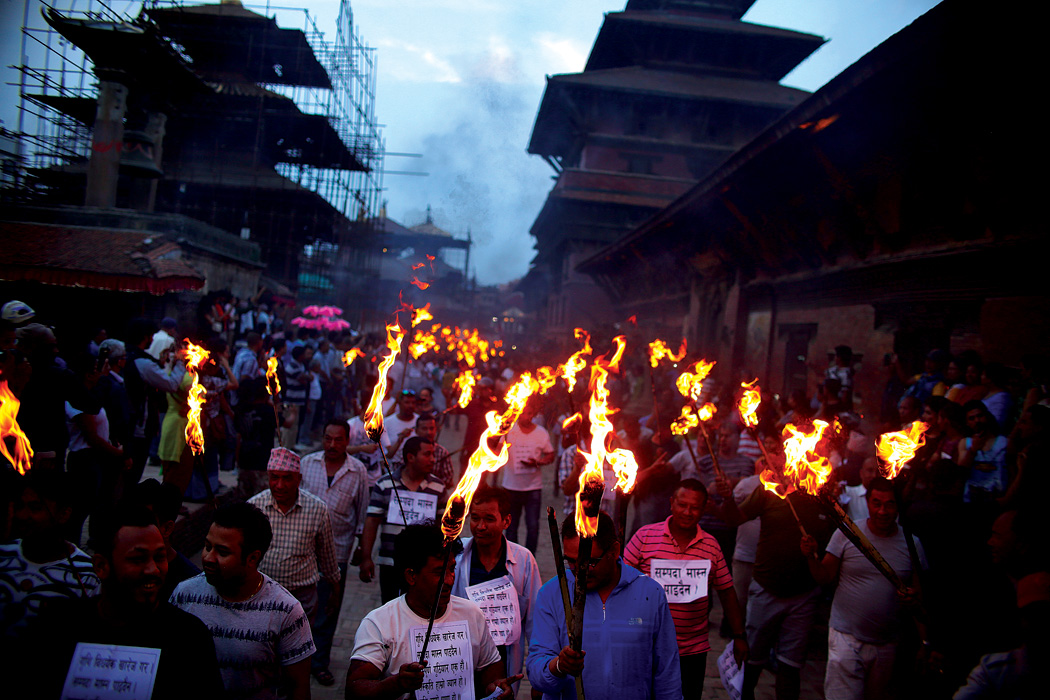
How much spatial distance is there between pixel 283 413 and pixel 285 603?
7809mm

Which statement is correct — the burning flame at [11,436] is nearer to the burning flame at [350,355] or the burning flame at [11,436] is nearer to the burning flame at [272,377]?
the burning flame at [272,377]

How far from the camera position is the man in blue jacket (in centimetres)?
291

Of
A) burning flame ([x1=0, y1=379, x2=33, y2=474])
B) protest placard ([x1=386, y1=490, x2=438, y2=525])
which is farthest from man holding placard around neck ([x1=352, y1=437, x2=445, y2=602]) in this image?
burning flame ([x1=0, y1=379, x2=33, y2=474])

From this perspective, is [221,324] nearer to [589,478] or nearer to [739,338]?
[739,338]

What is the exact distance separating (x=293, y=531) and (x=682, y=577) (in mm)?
→ 2315

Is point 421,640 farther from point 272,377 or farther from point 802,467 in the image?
point 272,377

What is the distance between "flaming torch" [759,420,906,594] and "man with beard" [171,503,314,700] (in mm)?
2494

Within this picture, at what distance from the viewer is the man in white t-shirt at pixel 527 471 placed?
262 inches

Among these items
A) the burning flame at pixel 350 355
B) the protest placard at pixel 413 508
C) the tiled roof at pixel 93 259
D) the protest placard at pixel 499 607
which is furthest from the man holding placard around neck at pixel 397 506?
the tiled roof at pixel 93 259

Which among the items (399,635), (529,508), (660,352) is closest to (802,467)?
(399,635)

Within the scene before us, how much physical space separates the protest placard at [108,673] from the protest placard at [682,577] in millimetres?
2559

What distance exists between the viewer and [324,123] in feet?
100

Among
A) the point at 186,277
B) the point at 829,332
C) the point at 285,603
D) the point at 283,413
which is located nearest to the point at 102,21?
the point at 186,277

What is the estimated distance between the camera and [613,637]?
2.96 meters
